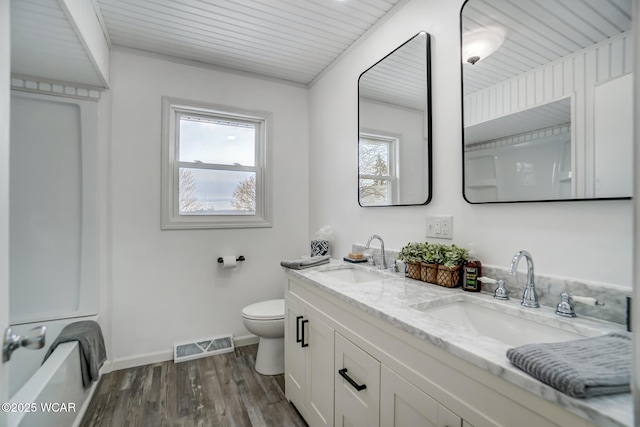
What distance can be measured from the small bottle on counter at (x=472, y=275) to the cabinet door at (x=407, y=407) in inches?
21.4

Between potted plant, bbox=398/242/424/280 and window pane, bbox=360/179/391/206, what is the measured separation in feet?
1.48

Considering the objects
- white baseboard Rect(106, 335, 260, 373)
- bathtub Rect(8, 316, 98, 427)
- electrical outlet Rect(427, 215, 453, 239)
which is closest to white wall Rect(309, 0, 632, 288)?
electrical outlet Rect(427, 215, 453, 239)

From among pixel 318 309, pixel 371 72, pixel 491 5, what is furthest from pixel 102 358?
pixel 491 5

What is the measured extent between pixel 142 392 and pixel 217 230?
1.28 m

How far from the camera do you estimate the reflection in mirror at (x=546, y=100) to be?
3.07ft

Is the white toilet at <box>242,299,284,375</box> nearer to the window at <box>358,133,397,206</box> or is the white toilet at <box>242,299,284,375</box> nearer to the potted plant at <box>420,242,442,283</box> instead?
the window at <box>358,133,397,206</box>

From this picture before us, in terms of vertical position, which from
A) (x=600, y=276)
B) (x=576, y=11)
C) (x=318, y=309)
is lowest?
(x=318, y=309)

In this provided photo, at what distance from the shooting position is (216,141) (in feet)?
9.11

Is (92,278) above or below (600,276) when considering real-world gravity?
below

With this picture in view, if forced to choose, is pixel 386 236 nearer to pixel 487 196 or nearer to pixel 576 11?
pixel 487 196

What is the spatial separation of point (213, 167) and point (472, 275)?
2281 millimetres

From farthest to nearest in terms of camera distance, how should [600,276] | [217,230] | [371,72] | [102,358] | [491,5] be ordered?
[217,230] < [371,72] < [102,358] < [491,5] < [600,276]


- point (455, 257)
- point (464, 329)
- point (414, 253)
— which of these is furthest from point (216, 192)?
point (464, 329)

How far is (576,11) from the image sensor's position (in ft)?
3.43
